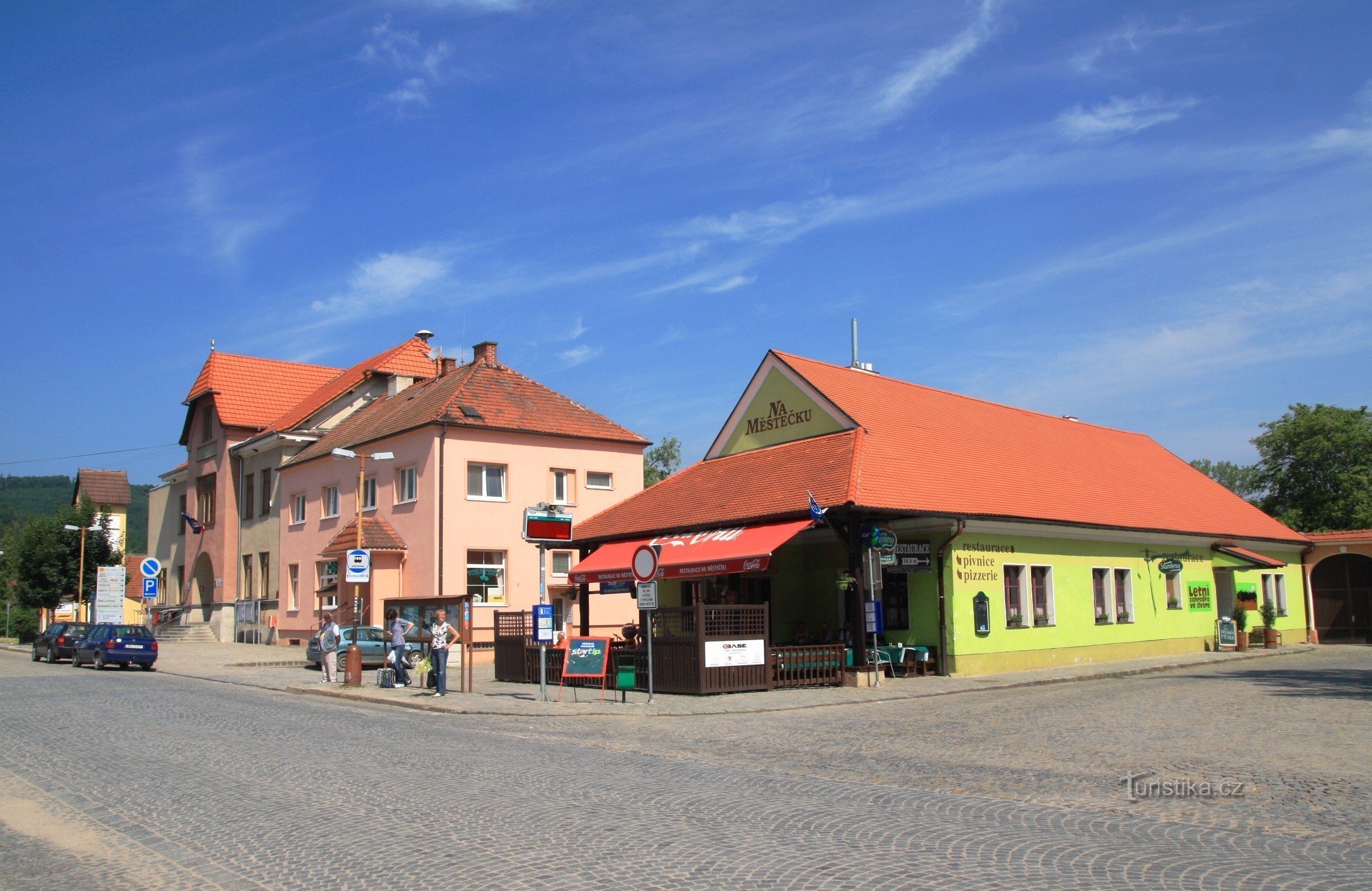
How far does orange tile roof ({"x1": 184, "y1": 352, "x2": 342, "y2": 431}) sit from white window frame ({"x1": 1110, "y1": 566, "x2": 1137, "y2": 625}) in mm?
36858

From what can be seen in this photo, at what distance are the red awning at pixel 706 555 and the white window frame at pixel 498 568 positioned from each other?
34.8 ft

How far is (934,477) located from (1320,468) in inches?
1566

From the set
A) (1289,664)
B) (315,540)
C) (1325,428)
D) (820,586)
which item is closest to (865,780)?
(820,586)

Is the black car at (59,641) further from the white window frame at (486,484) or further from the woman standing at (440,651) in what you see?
the woman standing at (440,651)

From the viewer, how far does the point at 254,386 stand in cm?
5112

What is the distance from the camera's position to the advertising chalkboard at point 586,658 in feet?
66.3

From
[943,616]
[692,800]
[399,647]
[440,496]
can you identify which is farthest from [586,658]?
[440,496]

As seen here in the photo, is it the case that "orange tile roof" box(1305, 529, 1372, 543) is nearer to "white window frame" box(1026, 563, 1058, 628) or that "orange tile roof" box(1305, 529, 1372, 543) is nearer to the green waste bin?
"white window frame" box(1026, 563, 1058, 628)

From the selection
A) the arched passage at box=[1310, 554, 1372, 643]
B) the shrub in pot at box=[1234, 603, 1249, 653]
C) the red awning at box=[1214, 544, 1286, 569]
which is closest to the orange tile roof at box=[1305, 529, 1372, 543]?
the arched passage at box=[1310, 554, 1372, 643]

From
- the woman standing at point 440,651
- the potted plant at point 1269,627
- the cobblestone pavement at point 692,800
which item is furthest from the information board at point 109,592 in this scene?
the potted plant at point 1269,627

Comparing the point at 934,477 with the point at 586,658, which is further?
the point at 934,477

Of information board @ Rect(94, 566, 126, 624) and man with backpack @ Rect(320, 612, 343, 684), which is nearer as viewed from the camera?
man with backpack @ Rect(320, 612, 343, 684)

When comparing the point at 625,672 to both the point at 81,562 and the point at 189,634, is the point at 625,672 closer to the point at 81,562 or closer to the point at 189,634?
the point at 189,634

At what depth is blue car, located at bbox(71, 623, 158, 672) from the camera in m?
31.4
